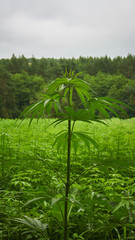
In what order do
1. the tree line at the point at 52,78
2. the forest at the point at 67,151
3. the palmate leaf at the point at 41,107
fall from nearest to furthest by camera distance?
the palmate leaf at the point at 41,107, the forest at the point at 67,151, the tree line at the point at 52,78

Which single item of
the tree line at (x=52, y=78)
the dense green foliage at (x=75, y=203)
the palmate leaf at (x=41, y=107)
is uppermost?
the tree line at (x=52, y=78)

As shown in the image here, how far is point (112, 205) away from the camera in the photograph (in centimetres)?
133

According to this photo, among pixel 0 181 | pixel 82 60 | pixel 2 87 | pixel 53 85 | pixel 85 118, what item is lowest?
pixel 0 181

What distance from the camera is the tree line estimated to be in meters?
37.1

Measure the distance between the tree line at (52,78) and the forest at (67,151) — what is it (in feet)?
0.72

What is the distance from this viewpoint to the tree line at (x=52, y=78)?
37.1 metres

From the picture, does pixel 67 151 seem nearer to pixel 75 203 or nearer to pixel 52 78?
pixel 75 203

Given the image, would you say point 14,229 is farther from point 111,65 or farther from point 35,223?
point 111,65

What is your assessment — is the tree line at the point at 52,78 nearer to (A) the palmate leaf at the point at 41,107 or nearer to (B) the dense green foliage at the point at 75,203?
(B) the dense green foliage at the point at 75,203

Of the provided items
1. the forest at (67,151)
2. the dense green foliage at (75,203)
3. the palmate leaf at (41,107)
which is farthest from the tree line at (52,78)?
the palmate leaf at (41,107)

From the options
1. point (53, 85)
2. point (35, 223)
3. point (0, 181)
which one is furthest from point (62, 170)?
point (53, 85)

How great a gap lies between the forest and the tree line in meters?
0.22

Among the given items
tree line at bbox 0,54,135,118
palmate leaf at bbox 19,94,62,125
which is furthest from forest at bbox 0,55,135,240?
tree line at bbox 0,54,135,118

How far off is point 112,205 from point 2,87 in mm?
38116
